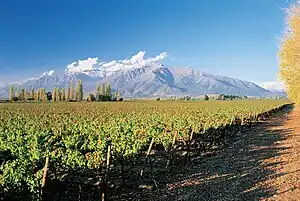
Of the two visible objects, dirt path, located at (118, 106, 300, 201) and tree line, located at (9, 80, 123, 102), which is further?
tree line, located at (9, 80, 123, 102)

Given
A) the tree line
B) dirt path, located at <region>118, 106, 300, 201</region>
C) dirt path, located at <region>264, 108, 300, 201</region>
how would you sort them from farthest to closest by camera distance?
the tree line
dirt path, located at <region>118, 106, 300, 201</region>
dirt path, located at <region>264, 108, 300, 201</region>

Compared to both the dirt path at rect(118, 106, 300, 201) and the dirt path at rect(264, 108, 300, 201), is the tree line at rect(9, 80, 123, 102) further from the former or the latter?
the dirt path at rect(264, 108, 300, 201)

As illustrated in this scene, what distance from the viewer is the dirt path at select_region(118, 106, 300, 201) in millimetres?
13529

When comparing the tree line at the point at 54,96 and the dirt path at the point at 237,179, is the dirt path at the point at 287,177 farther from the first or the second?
the tree line at the point at 54,96

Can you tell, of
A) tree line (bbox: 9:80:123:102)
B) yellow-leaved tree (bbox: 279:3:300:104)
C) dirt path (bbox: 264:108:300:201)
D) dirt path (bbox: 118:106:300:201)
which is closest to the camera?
dirt path (bbox: 264:108:300:201)

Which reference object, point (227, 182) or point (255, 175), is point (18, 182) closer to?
Answer: point (227, 182)

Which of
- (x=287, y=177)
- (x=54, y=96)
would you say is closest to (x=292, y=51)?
(x=287, y=177)

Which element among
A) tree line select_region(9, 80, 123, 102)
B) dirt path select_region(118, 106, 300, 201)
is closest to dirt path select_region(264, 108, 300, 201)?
dirt path select_region(118, 106, 300, 201)

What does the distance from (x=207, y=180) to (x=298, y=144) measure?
1225 centimetres

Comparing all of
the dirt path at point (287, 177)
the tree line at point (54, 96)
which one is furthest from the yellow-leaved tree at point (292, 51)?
the tree line at point (54, 96)

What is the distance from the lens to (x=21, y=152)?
14438mm

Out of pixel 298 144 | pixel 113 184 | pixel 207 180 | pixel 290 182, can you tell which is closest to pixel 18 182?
pixel 113 184

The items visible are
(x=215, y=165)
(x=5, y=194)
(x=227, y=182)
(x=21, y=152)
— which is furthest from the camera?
(x=215, y=165)

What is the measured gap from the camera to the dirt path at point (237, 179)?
1353 cm
